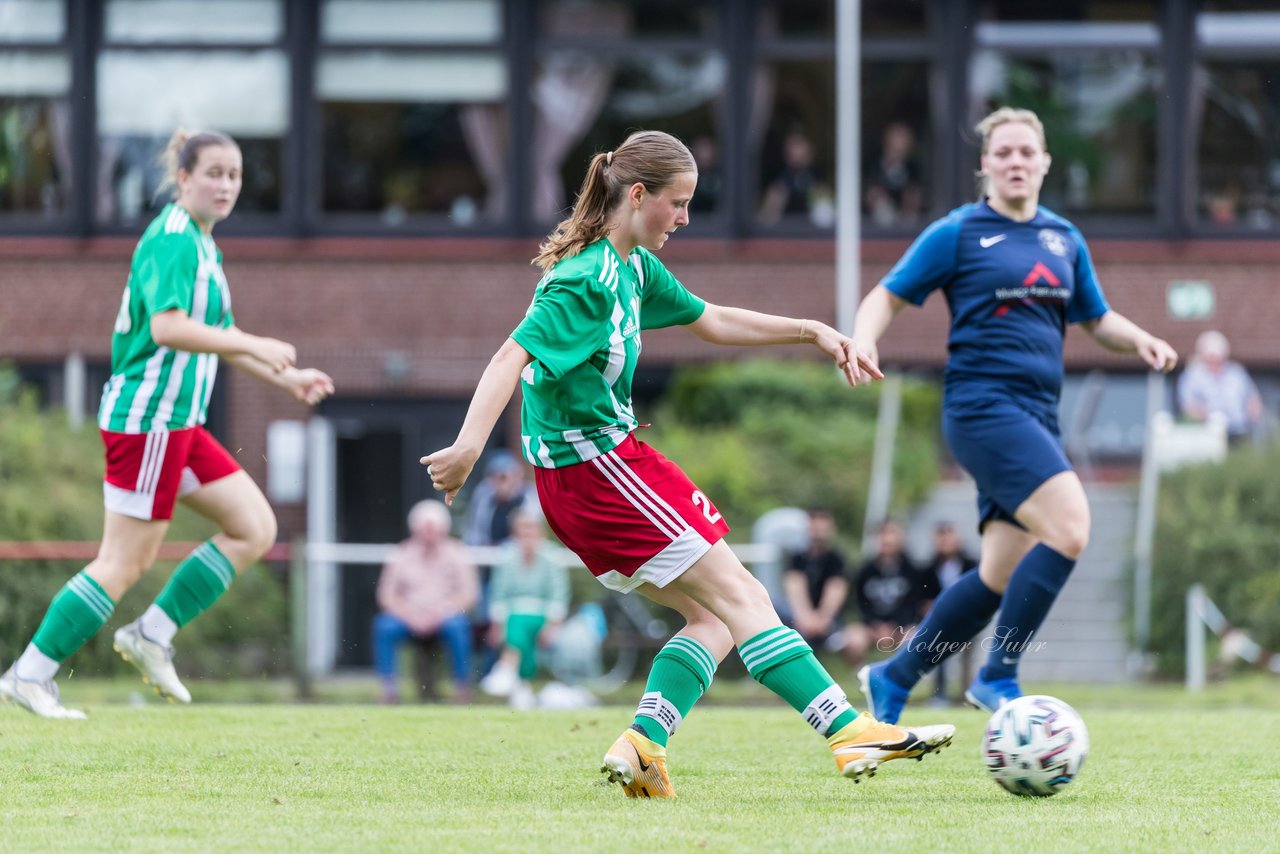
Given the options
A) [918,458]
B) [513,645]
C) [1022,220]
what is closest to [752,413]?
[918,458]

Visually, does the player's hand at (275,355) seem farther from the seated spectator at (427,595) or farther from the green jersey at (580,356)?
the seated spectator at (427,595)

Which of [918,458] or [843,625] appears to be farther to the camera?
[918,458]

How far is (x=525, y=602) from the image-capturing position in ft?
43.7

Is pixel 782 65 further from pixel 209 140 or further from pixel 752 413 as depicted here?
pixel 209 140

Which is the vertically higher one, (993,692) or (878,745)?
(878,745)

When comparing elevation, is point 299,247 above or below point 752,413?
above

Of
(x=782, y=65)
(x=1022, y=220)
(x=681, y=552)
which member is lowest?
(x=681, y=552)

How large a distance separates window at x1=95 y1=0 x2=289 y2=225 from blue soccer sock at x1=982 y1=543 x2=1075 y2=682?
578 inches

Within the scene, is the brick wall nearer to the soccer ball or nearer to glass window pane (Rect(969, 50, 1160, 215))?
glass window pane (Rect(969, 50, 1160, 215))

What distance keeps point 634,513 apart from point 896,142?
15544mm

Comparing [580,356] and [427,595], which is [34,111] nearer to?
[427,595]

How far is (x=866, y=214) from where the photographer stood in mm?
20578

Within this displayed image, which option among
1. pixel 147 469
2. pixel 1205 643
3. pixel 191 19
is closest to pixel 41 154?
pixel 191 19

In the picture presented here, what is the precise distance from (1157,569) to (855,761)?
10.5 metres
